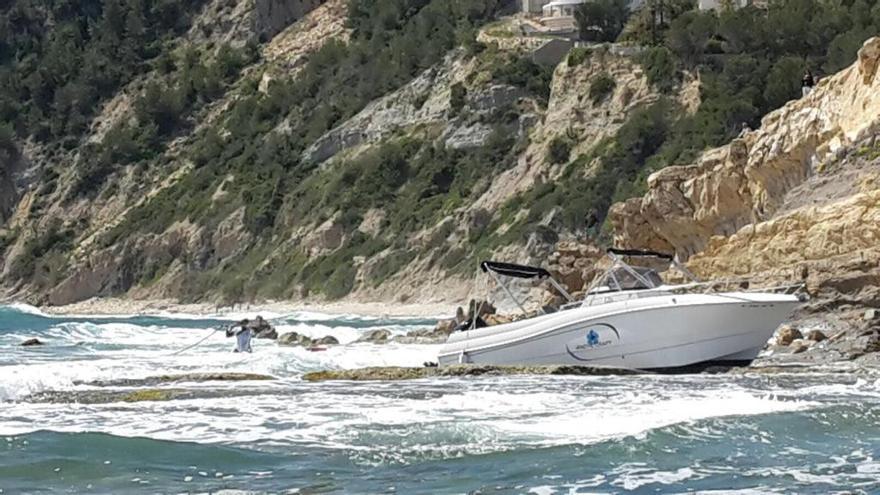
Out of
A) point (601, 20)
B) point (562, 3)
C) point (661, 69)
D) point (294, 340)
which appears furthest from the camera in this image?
point (562, 3)

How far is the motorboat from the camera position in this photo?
2400 centimetres

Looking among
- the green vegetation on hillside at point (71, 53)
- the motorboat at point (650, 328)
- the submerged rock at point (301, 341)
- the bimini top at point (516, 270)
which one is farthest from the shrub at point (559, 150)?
the green vegetation on hillside at point (71, 53)

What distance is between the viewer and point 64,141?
400ft

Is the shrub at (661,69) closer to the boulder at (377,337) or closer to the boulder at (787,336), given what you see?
the boulder at (377,337)

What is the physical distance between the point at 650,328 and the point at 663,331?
0.67ft

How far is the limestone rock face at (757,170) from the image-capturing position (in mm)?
33969

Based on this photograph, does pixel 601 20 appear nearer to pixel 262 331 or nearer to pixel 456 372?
pixel 262 331

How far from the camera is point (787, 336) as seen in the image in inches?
1053

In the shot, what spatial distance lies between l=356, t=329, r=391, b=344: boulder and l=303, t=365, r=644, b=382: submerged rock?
1805 cm

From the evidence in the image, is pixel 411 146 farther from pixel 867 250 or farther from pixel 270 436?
pixel 270 436

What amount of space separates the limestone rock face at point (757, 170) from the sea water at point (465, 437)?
12.6 meters

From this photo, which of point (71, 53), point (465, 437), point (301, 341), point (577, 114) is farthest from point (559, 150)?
point (71, 53)

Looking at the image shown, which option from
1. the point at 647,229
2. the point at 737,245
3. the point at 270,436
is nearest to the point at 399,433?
the point at 270,436

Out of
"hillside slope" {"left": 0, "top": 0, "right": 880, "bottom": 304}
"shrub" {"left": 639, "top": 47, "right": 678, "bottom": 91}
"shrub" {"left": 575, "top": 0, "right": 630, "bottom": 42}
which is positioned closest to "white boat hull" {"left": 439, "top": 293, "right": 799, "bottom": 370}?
"hillside slope" {"left": 0, "top": 0, "right": 880, "bottom": 304}
